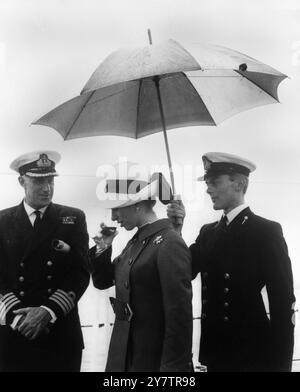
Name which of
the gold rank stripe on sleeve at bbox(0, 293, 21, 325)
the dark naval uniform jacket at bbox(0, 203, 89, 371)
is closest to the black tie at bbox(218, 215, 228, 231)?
the dark naval uniform jacket at bbox(0, 203, 89, 371)

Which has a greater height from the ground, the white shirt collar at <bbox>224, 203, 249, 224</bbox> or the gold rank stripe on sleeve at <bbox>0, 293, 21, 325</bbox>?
the white shirt collar at <bbox>224, 203, 249, 224</bbox>

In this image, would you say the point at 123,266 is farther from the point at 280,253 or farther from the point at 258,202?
the point at 258,202

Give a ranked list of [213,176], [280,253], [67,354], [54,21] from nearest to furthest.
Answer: [280,253]
[213,176]
[67,354]
[54,21]

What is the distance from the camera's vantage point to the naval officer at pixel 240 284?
2.97 meters

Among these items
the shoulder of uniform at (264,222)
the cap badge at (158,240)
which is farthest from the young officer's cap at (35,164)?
the shoulder of uniform at (264,222)

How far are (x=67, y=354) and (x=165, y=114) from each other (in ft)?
5.65

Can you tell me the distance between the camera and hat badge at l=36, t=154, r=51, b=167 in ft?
11.7

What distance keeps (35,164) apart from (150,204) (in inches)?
40.3

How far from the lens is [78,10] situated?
3.85 m

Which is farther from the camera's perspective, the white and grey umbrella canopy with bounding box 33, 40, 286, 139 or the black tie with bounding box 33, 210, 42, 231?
the black tie with bounding box 33, 210, 42, 231

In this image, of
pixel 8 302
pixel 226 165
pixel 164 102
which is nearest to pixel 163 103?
pixel 164 102

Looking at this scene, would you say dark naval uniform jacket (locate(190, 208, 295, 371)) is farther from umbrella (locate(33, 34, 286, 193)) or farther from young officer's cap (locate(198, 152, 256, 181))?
umbrella (locate(33, 34, 286, 193))

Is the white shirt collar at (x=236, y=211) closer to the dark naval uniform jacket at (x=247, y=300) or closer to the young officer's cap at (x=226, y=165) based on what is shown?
the dark naval uniform jacket at (x=247, y=300)
